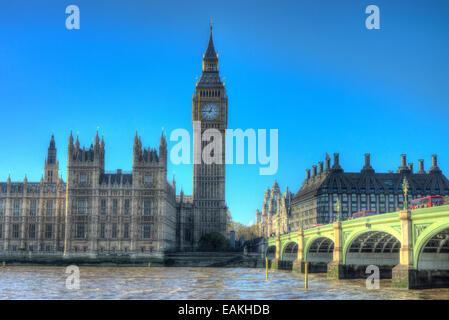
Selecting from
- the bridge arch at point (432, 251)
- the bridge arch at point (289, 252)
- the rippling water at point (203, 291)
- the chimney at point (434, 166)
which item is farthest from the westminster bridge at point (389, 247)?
the chimney at point (434, 166)

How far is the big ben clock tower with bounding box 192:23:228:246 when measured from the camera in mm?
157250

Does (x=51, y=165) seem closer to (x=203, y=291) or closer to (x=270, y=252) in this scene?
(x=270, y=252)

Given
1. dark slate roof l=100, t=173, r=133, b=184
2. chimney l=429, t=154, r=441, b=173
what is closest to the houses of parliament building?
dark slate roof l=100, t=173, r=133, b=184

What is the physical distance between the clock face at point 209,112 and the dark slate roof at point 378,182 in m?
36.1

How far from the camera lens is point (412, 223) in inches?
2210

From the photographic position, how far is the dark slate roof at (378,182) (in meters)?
159

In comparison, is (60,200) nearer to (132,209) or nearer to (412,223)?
(132,209)

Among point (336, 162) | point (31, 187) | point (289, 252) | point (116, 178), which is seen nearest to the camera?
point (289, 252)

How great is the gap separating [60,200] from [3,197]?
524 inches

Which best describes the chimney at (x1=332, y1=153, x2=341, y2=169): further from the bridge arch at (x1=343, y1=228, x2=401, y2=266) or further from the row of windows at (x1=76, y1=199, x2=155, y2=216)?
the bridge arch at (x1=343, y1=228, x2=401, y2=266)

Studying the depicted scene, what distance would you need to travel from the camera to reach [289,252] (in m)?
124

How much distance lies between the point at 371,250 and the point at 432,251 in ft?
57.5

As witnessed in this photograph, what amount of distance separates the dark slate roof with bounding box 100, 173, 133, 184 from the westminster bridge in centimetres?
4188

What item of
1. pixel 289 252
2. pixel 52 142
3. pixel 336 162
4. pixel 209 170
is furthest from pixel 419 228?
pixel 52 142
